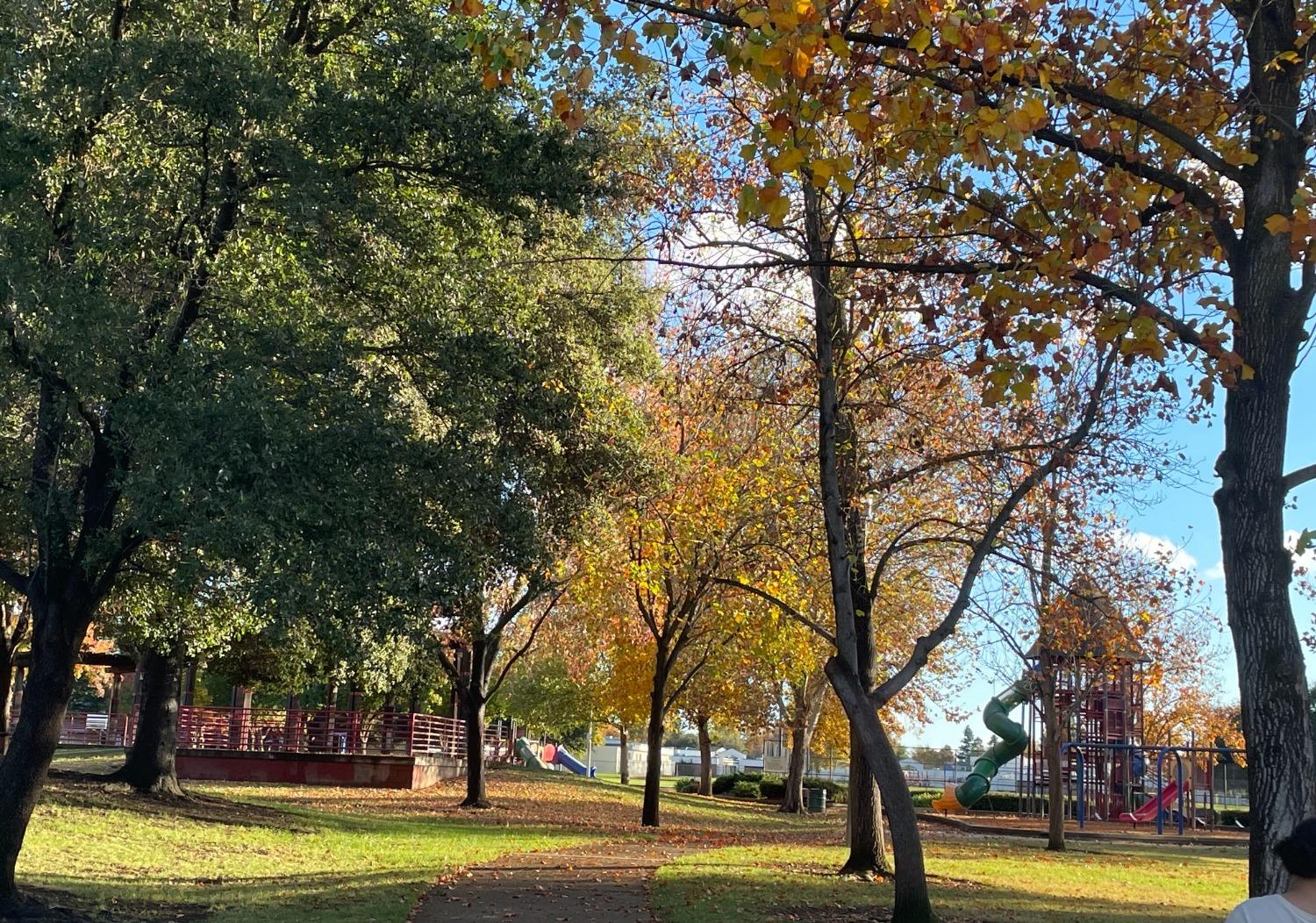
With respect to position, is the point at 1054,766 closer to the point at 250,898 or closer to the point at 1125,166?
the point at 250,898

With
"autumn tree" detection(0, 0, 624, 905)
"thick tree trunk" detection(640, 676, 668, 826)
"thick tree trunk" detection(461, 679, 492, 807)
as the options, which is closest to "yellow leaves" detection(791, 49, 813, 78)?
"autumn tree" detection(0, 0, 624, 905)

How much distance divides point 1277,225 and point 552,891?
10.0m

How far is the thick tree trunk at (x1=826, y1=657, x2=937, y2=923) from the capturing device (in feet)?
36.4

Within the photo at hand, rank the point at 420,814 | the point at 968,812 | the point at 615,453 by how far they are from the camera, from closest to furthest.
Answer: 1. the point at 615,453
2. the point at 420,814
3. the point at 968,812

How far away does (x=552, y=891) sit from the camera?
13328 mm

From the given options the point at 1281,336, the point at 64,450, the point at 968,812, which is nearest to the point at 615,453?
the point at 64,450

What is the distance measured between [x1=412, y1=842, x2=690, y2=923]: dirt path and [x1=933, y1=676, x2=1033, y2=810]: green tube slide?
24.4 metres

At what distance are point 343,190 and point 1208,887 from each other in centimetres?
1515

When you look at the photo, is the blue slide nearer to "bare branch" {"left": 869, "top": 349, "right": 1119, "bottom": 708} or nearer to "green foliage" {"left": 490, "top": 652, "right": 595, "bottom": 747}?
"green foliage" {"left": 490, "top": 652, "right": 595, "bottom": 747}

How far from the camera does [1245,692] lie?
7215mm

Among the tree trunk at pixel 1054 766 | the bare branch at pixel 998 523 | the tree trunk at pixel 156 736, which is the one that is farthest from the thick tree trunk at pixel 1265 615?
the tree trunk at pixel 156 736

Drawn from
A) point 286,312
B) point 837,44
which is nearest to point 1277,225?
point 837,44

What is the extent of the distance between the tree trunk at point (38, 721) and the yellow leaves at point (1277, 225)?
34.2 ft

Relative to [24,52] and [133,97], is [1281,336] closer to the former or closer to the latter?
[133,97]
